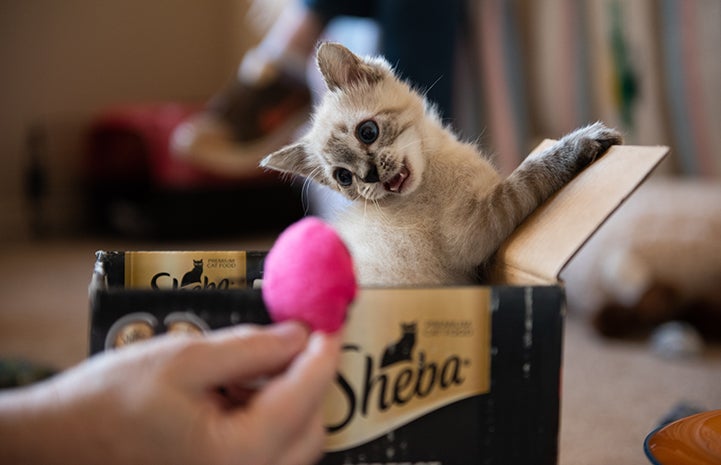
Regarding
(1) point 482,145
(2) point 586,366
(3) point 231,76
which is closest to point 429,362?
(1) point 482,145

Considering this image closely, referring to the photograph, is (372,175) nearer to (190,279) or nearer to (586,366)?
(190,279)

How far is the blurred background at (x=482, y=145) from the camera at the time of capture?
1.83 meters

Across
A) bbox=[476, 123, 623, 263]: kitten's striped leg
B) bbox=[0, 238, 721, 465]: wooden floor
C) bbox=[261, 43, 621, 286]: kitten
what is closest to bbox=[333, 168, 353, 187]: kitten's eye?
bbox=[261, 43, 621, 286]: kitten

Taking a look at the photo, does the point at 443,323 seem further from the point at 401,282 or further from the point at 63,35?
the point at 63,35

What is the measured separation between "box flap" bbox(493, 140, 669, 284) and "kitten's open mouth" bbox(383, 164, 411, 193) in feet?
0.71

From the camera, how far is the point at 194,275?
881 millimetres

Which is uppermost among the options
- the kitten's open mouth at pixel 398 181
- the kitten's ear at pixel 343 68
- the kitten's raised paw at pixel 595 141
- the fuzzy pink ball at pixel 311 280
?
the kitten's ear at pixel 343 68

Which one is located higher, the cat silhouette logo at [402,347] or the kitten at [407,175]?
the kitten at [407,175]

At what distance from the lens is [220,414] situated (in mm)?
576

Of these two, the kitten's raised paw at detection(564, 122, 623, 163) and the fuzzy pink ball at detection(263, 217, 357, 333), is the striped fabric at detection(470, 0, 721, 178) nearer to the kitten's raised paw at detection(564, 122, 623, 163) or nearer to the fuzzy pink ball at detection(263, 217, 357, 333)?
the kitten's raised paw at detection(564, 122, 623, 163)

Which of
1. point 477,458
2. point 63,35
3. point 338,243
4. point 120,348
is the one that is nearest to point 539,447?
point 477,458

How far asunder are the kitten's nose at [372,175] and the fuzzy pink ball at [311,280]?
46cm

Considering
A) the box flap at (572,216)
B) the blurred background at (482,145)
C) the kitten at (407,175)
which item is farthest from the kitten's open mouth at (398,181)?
the blurred background at (482,145)

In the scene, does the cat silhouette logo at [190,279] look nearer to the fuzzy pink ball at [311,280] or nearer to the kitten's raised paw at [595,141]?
the fuzzy pink ball at [311,280]
